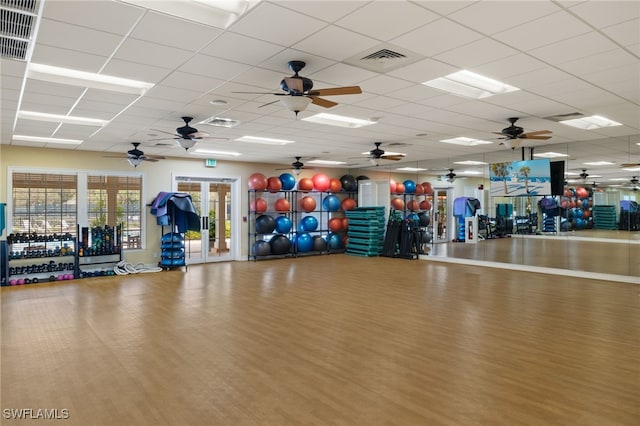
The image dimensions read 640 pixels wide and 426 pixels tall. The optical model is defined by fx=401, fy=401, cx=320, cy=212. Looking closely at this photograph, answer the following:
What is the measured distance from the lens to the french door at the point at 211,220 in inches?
426

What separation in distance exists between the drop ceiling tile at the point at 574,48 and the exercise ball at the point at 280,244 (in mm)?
8531

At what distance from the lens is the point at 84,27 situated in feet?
10.6

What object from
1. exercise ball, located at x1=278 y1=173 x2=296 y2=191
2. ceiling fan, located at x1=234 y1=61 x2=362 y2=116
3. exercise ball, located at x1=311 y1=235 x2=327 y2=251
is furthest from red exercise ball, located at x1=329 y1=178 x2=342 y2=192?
ceiling fan, located at x1=234 y1=61 x2=362 y2=116

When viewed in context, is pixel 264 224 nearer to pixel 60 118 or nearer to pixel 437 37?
pixel 60 118

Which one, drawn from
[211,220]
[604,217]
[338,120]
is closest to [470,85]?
[338,120]

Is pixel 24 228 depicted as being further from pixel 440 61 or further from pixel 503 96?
pixel 503 96

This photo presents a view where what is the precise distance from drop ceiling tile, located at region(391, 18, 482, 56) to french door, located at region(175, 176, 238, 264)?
327 inches

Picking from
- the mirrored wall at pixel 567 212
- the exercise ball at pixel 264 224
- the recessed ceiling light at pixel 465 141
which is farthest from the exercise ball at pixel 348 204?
the recessed ceiling light at pixel 465 141

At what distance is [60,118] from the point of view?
20.6ft

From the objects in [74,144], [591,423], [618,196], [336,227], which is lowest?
[591,423]

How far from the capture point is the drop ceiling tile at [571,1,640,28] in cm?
293

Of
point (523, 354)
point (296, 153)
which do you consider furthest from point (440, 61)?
point (296, 153)

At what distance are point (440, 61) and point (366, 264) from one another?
6.97m

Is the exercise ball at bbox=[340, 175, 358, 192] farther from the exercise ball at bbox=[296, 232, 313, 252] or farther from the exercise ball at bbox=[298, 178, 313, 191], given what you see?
the exercise ball at bbox=[296, 232, 313, 252]
